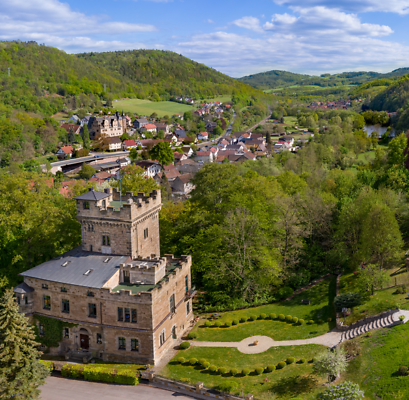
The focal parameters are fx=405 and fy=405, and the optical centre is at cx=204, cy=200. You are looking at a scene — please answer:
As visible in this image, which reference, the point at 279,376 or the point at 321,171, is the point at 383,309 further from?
the point at 321,171

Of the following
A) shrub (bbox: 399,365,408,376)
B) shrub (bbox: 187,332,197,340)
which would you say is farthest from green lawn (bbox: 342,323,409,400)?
shrub (bbox: 187,332,197,340)

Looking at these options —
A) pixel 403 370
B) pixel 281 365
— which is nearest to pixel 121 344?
pixel 281 365

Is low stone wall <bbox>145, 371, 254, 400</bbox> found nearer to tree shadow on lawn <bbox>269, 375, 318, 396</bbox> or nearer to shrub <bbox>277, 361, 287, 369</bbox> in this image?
tree shadow on lawn <bbox>269, 375, 318, 396</bbox>

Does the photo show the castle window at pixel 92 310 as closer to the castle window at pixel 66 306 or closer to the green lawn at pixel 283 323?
the castle window at pixel 66 306

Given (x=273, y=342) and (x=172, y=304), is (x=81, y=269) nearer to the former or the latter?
(x=172, y=304)

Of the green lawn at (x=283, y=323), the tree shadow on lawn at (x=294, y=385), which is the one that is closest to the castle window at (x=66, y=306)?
the green lawn at (x=283, y=323)

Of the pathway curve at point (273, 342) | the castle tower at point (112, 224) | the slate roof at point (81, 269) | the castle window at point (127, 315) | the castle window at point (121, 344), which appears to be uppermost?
the castle tower at point (112, 224)
